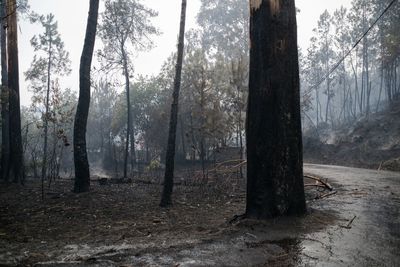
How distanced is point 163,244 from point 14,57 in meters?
13.9

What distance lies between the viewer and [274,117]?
5.06 m

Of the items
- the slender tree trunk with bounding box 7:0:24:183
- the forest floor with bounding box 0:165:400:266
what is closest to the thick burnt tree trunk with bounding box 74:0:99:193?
the forest floor with bounding box 0:165:400:266

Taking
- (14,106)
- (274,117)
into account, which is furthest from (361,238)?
(14,106)

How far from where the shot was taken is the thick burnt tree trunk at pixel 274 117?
194 inches

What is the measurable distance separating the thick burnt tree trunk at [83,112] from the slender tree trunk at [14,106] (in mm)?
4568

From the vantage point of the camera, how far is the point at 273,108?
5.07 metres

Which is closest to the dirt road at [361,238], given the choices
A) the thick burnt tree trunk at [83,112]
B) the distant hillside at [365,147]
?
the thick burnt tree trunk at [83,112]

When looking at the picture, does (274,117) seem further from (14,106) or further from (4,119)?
(4,119)

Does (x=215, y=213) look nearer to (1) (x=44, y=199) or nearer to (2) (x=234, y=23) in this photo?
(1) (x=44, y=199)

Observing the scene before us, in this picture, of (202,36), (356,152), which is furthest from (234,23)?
(356,152)

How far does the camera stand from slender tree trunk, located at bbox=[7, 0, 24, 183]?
14.0 meters

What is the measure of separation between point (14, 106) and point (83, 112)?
5.49 m

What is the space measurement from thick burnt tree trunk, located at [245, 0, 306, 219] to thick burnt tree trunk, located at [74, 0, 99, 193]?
24.2 feet

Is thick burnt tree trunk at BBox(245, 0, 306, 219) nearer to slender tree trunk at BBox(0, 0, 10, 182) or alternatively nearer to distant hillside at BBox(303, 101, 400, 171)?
slender tree trunk at BBox(0, 0, 10, 182)
